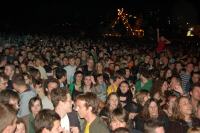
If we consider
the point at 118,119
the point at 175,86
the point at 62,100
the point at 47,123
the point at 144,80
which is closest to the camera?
the point at 47,123

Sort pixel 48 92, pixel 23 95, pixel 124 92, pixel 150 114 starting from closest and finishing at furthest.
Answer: pixel 150 114, pixel 23 95, pixel 48 92, pixel 124 92

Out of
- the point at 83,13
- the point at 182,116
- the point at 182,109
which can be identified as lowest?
the point at 182,116

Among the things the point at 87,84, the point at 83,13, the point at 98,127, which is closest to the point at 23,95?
the point at 98,127

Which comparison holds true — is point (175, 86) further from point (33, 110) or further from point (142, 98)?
point (33, 110)

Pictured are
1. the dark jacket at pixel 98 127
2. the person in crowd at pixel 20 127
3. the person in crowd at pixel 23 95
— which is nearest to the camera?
the person in crowd at pixel 20 127

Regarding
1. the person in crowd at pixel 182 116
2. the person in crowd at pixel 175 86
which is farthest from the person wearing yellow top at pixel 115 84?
the person in crowd at pixel 182 116

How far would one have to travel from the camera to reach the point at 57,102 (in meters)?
7.04

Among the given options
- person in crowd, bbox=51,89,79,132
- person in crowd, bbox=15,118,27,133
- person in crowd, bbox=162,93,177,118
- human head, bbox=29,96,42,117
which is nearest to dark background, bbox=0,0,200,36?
person in crowd, bbox=162,93,177,118

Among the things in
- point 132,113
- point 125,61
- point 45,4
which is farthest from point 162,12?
point 132,113

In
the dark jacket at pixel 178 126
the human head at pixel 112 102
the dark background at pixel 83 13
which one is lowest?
the dark jacket at pixel 178 126

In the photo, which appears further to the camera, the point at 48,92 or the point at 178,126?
the point at 48,92

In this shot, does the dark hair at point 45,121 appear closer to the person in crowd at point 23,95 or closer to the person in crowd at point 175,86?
the person in crowd at point 23,95

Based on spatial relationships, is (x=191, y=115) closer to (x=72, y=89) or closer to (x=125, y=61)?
(x=72, y=89)

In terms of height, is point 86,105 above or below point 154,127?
above
